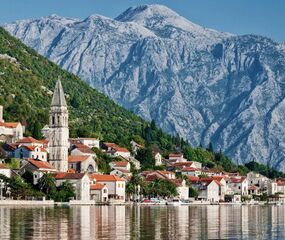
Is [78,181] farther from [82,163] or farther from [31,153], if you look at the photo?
[82,163]

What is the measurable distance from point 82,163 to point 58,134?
9.48m

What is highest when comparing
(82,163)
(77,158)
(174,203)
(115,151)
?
(115,151)

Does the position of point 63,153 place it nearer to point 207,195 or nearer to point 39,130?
point 39,130

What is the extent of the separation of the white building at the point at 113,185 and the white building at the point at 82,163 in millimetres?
3342

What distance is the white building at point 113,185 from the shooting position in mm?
160375

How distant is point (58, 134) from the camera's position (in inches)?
6329

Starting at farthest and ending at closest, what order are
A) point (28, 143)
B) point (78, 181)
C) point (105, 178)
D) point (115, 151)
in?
point (115, 151) → point (28, 143) → point (105, 178) → point (78, 181)

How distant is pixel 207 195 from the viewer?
198125 millimetres

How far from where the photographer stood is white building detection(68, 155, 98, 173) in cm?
16725

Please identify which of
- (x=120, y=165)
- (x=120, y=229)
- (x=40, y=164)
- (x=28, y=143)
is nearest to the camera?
(x=120, y=229)

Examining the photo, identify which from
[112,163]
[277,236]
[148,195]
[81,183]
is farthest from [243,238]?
[112,163]

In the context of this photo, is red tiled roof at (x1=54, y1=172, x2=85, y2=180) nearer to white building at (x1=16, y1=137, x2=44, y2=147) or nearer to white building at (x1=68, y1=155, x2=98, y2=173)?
white building at (x1=68, y1=155, x2=98, y2=173)

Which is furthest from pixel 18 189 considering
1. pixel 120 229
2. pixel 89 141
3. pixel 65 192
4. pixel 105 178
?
pixel 120 229

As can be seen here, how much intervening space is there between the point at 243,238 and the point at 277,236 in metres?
3.96
